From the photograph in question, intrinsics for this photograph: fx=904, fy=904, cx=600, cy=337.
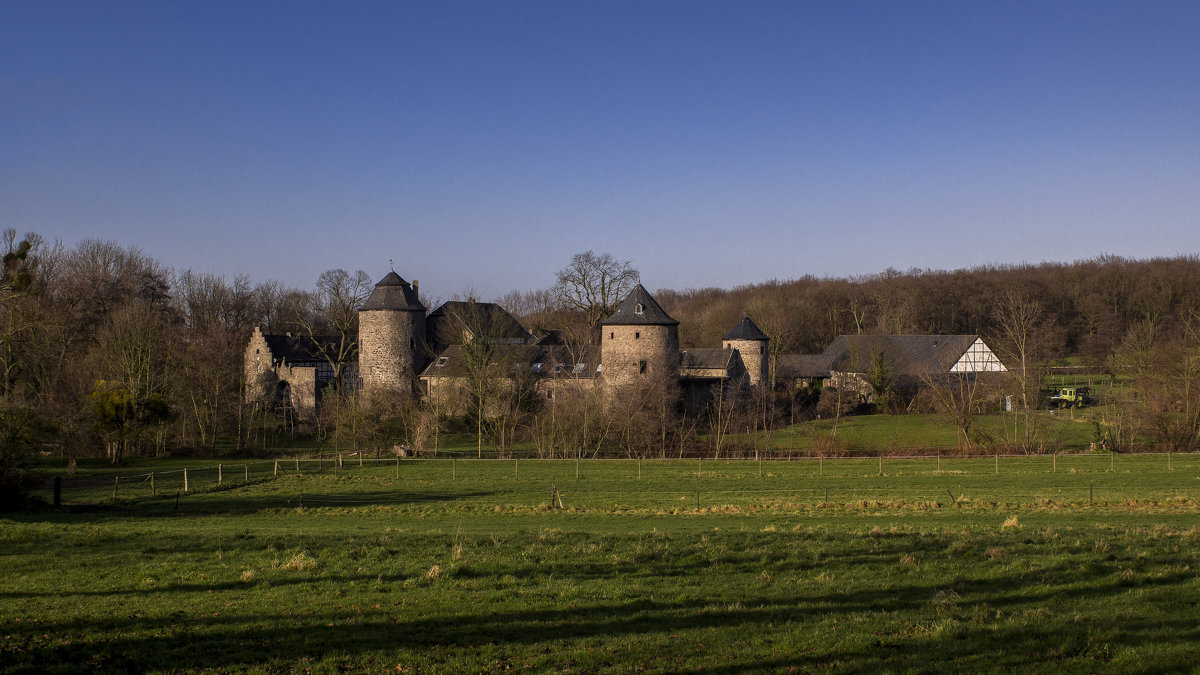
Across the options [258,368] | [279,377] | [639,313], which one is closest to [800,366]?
[639,313]

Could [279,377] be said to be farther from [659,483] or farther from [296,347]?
[659,483]

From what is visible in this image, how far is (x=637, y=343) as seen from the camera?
47594mm

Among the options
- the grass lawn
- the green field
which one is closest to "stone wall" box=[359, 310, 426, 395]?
the grass lawn

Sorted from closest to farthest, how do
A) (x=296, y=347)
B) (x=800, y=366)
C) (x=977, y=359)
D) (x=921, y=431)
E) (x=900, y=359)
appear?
(x=921, y=431) → (x=296, y=347) → (x=900, y=359) → (x=977, y=359) → (x=800, y=366)

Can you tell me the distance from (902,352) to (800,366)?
7.42 meters

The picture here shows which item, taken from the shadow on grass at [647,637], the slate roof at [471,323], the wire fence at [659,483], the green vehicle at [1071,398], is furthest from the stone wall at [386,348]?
the shadow on grass at [647,637]

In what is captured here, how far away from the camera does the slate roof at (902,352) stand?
6275cm

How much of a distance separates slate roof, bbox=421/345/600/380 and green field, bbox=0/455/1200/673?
28277mm

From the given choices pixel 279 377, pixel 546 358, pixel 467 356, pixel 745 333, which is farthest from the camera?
pixel 279 377

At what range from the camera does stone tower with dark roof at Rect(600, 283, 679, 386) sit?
155ft

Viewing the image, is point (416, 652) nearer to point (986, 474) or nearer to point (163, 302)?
point (986, 474)

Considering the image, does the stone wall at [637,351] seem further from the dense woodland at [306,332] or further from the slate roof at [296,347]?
the slate roof at [296,347]

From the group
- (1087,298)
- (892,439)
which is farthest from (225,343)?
(1087,298)

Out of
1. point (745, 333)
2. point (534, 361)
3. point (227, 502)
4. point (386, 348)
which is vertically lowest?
point (227, 502)
